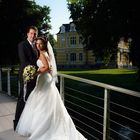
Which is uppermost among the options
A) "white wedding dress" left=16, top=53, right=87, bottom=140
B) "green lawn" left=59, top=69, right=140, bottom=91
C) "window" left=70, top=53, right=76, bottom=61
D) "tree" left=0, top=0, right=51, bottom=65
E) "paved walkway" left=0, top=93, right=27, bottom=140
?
"tree" left=0, top=0, right=51, bottom=65

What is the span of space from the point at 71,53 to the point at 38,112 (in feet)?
Result: 247

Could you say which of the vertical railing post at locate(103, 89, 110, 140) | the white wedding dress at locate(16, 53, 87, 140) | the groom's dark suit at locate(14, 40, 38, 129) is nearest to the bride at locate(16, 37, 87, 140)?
the white wedding dress at locate(16, 53, 87, 140)

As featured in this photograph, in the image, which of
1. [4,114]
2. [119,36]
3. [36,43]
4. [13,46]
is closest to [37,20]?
[13,46]

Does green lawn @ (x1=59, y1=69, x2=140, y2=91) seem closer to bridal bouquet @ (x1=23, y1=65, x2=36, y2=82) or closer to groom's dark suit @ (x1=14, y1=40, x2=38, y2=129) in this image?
groom's dark suit @ (x1=14, y1=40, x2=38, y2=129)

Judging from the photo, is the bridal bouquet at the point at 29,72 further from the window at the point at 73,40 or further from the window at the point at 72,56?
the window at the point at 73,40

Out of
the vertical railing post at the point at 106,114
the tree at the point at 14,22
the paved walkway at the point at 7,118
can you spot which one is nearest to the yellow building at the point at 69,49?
the tree at the point at 14,22

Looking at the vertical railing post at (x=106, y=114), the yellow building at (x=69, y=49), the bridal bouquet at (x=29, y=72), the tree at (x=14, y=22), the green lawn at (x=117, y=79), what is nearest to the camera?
the vertical railing post at (x=106, y=114)

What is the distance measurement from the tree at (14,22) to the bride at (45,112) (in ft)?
70.8

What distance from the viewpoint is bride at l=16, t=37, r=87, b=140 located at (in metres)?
5.89

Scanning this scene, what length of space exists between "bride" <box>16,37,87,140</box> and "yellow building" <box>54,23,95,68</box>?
235 feet

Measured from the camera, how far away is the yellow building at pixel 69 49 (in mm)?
79375

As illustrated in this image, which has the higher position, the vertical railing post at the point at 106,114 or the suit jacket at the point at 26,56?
the suit jacket at the point at 26,56

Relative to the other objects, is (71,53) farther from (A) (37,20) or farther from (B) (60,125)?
(B) (60,125)

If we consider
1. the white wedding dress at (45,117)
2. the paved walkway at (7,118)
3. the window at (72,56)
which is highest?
the window at (72,56)
